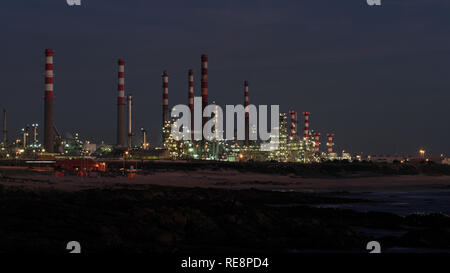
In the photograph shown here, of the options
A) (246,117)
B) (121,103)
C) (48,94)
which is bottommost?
(246,117)

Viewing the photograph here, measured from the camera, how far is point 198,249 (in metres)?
14.9

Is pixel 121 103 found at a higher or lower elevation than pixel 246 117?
higher

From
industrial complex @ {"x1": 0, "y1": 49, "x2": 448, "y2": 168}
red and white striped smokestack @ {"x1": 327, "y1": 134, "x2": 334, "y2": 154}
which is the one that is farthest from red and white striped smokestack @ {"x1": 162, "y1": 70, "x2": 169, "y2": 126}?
red and white striped smokestack @ {"x1": 327, "y1": 134, "x2": 334, "y2": 154}

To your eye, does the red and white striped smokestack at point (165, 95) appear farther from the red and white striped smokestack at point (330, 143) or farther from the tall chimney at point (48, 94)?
the red and white striped smokestack at point (330, 143)

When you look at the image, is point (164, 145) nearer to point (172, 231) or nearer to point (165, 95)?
point (165, 95)

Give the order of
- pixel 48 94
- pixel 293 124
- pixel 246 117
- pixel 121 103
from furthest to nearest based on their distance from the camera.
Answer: pixel 293 124 → pixel 246 117 → pixel 121 103 → pixel 48 94

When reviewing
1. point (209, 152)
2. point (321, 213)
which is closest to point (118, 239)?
point (321, 213)

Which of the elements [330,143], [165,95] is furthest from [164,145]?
[330,143]

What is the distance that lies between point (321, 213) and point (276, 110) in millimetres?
101134

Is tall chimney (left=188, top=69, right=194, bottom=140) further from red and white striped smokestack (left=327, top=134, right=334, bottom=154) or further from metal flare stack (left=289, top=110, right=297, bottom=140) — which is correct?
red and white striped smokestack (left=327, top=134, right=334, bottom=154)
